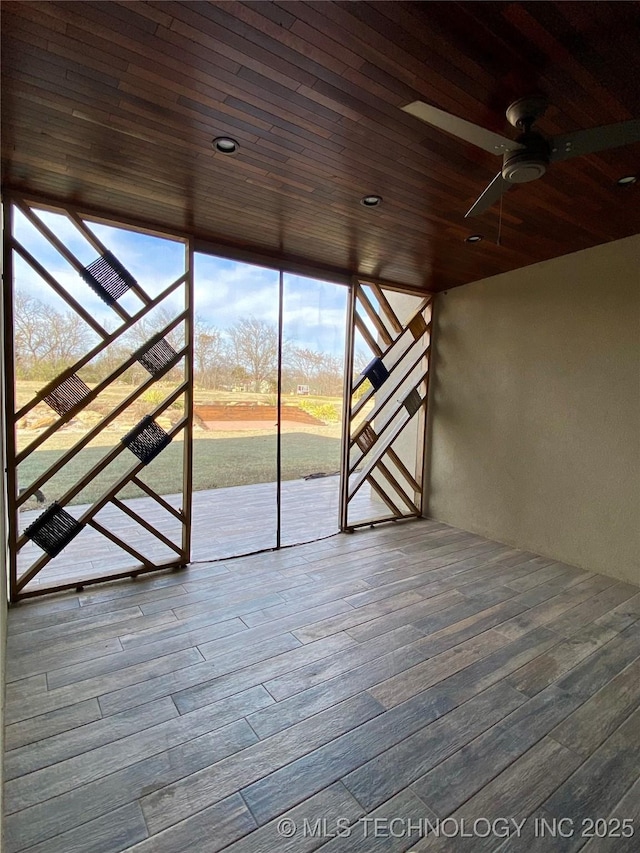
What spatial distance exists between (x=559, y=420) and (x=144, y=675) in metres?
3.89

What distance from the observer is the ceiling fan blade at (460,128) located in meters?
1.46

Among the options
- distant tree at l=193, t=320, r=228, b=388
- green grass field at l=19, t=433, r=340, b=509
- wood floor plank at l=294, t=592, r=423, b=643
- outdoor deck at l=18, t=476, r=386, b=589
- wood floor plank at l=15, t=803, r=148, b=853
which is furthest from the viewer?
distant tree at l=193, t=320, r=228, b=388

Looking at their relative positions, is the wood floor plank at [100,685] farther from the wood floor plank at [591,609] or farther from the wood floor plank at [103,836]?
the wood floor plank at [591,609]

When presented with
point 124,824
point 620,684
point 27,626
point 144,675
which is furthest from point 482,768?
point 27,626

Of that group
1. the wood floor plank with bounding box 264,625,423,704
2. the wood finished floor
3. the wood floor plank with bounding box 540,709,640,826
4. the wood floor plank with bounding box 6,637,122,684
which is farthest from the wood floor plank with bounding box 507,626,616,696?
the wood floor plank with bounding box 6,637,122,684

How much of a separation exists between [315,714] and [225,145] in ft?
9.75

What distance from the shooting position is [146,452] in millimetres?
3275

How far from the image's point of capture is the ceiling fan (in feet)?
4.97

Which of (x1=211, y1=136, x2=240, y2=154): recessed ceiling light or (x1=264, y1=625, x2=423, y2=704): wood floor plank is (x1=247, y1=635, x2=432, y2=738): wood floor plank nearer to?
(x1=264, y1=625, x2=423, y2=704): wood floor plank

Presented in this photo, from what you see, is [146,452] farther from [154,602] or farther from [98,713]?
[98,713]

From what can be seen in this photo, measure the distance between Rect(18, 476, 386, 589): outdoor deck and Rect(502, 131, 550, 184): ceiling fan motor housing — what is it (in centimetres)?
339

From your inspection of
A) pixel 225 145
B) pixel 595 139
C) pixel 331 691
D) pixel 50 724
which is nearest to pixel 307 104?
pixel 225 145

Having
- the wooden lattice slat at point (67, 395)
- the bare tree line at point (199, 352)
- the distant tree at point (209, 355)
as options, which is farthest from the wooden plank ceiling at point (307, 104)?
the wooden lattice slat at point (67, 395)

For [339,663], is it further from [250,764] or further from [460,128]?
[460,128]
